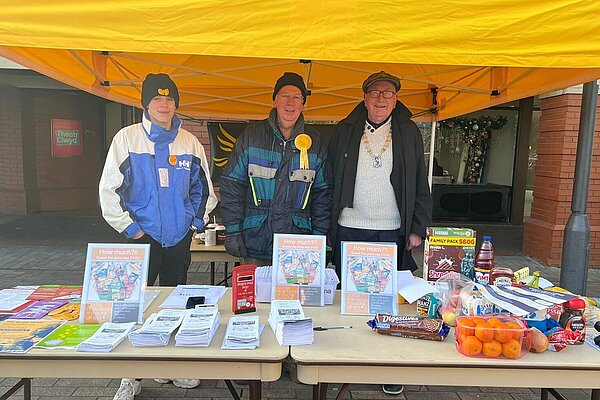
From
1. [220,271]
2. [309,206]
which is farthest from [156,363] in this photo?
[220,271]

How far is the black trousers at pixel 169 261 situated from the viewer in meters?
2.71

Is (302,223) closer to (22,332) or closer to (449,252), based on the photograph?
(449,252)

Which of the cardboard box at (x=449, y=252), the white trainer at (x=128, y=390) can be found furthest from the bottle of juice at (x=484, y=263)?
the white trainer at (x=128, y=390)

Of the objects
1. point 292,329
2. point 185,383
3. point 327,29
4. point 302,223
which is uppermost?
point 327,29

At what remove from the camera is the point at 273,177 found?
2.58 meters

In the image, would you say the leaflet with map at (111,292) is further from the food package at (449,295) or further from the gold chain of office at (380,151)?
the gold chain of office at (380,151)

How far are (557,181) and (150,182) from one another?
5480 millimetres

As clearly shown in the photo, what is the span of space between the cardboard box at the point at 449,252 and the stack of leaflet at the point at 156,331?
1235 millimetres

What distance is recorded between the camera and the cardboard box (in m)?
2.19

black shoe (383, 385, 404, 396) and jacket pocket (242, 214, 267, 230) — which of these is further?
black shoe (383, 385, 404, 396)

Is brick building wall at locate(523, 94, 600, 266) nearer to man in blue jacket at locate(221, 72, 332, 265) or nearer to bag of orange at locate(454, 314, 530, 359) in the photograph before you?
man in blue jacket at locate(221, 72, 332, 265)

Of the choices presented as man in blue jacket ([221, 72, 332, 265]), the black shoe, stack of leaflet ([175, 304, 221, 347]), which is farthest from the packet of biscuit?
the black shoe

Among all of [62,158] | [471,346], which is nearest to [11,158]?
[62,158]

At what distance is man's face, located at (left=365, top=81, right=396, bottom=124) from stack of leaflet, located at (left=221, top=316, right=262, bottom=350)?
146 centimetres
